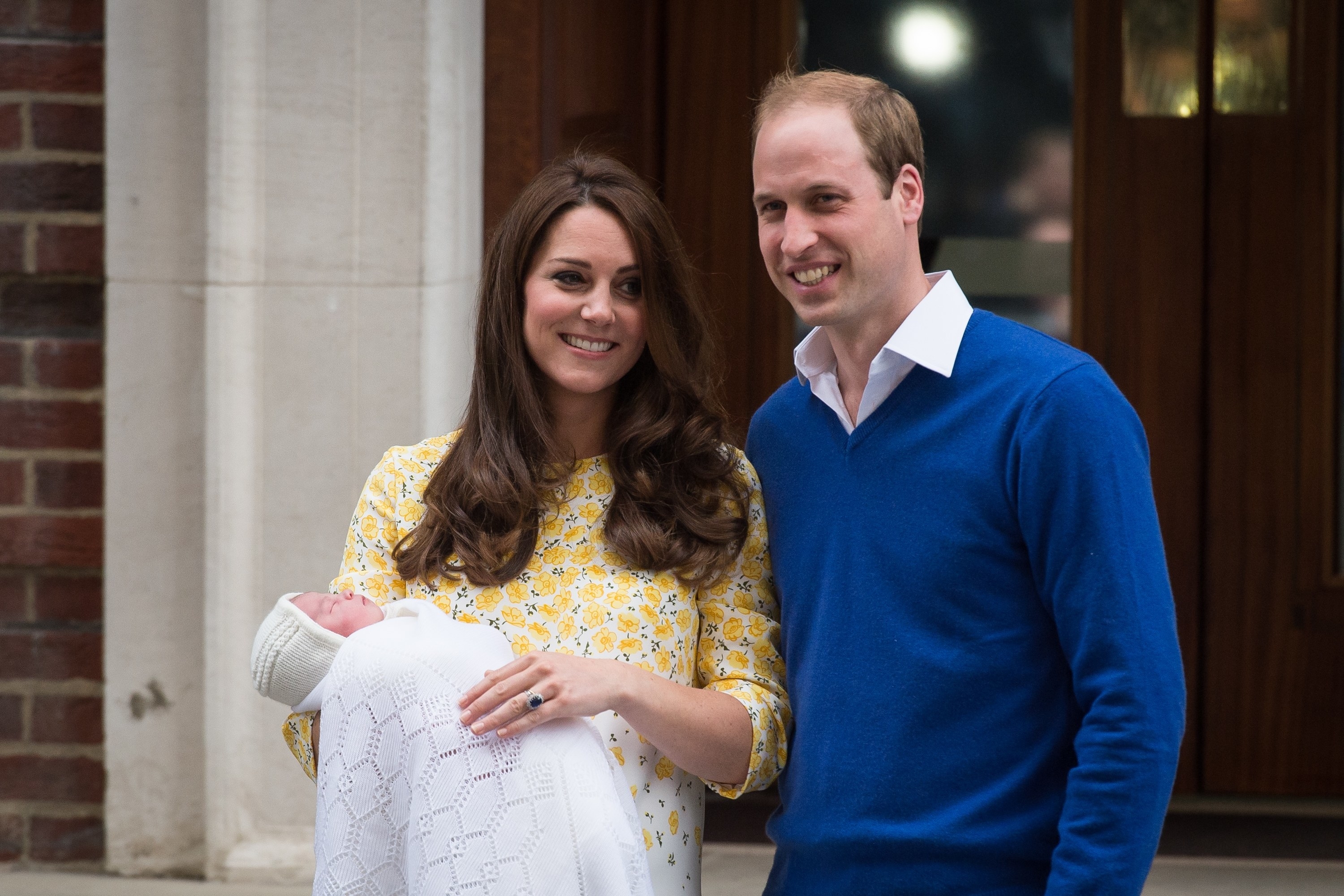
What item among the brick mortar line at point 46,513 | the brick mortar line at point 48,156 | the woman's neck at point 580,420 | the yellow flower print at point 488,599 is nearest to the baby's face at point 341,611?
the yellow flower print at point 488,599

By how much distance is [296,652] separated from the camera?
212 cm

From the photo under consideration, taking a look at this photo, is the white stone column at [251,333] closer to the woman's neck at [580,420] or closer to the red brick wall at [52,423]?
the red brick wall at [52,423]

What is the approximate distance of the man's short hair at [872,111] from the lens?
6.40 ft

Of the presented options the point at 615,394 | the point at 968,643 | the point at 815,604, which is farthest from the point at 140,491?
the point at 968,643

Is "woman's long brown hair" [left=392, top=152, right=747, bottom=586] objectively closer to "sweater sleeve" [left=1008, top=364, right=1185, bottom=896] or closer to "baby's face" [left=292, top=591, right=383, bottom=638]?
"baby's face" [left=292, top=591, right=383, bottom=638]

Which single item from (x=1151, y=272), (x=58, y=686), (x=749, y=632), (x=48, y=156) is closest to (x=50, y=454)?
(x=58, y=686)

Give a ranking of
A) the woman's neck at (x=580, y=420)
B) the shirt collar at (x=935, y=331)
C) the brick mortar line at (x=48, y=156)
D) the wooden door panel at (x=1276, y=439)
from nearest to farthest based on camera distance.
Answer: the shirt collar at (x=935, y=331)
the woman's neck at (x=580, y=420)
the brick mortar line at (x=48, y=156)
the wooden door panel at (x=1276, y=439)

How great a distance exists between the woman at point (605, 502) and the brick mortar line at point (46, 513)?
1459 mm

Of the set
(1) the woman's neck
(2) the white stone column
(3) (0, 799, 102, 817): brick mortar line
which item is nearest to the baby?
(1) the woman's neck

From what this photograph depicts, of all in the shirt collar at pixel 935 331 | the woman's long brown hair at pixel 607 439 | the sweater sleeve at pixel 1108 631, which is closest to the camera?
the sweater sleeve at pixel 1108 631

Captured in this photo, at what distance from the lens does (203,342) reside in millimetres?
3432

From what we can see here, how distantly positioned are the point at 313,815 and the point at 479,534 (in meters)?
1.54

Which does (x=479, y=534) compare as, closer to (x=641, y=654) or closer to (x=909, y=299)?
(x=641, y=654)

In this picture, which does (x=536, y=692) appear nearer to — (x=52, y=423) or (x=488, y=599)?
(x=488, y=599)
